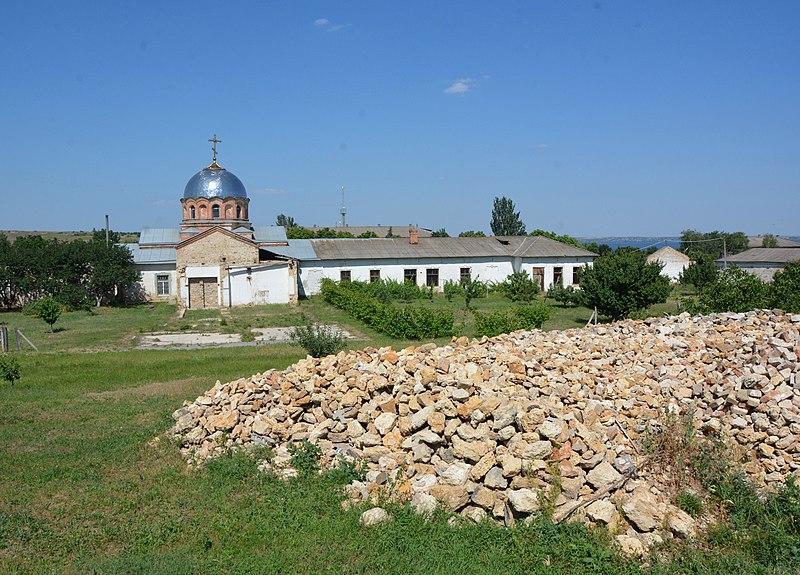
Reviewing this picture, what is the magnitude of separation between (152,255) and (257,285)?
8397 mm

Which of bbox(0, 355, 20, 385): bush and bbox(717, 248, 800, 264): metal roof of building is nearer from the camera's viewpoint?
bbox(0, 355, 20, 385): bush

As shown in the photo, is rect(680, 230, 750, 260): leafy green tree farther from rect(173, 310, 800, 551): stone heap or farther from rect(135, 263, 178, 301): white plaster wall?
rect(173, 310, 800, 551): stone heap

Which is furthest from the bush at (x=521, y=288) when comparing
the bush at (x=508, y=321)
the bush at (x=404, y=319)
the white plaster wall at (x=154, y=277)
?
the white plaster wall at (x=154, y=277)

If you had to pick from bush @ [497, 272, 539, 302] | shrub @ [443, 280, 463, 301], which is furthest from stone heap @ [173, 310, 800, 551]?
bush @ [497, 272, 539, 302]

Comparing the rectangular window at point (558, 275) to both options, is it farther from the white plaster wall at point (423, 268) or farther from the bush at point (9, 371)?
the bush at point (9, 371)

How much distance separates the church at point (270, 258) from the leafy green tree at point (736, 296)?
1455cm

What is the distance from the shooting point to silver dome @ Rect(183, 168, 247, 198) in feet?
120

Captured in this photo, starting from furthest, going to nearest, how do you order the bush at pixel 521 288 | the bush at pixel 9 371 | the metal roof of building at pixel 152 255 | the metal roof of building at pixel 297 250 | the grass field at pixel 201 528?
the metal roof of building at pixel 297 250
the metal roof of building at pixel 152 255
the bush at pixel 521 288
the bush at pixel 9 371
the grass field at pixel 201 528

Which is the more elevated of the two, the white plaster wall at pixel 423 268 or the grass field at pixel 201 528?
the white plaster wall at pixel 423 268

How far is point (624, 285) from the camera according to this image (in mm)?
22891

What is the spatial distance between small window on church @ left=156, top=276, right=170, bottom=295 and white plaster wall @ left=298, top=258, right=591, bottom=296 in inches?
301

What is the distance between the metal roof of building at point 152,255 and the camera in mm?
34875

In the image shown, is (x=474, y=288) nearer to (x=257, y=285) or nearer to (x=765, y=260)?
(x=257, y=285)

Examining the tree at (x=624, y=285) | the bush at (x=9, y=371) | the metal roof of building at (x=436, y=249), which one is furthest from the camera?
the metal roof of building at (x=436, y=249)
